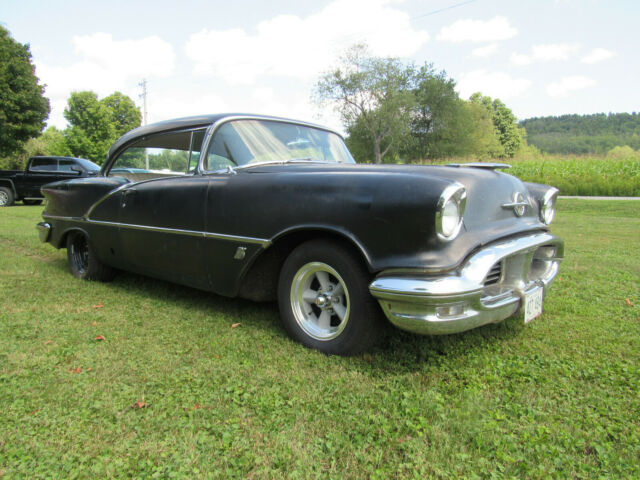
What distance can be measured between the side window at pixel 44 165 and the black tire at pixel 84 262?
37.4 feet

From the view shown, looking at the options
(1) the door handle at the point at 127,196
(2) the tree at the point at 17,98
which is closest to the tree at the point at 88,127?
(2) the tree at the point at 17,98

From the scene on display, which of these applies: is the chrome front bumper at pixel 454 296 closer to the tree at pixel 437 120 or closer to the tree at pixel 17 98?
the tree at pixel 17 98

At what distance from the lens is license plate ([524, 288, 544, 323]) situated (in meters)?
2.42

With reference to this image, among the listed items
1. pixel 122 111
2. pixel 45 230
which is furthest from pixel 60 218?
pixel 122 111

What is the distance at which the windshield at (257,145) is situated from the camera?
314cm

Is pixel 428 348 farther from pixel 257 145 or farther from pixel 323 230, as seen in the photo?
pixel 257 145

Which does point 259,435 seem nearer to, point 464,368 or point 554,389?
point 464,368

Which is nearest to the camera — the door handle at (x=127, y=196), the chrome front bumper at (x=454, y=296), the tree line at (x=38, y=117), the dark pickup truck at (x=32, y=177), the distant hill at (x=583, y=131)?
the chrome front bumper at (x=454, y=296)

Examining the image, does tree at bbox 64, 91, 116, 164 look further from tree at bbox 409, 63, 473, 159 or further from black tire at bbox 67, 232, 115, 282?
black tire at bbox 67, 232, 115, 282

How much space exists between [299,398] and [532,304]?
1433 millimetres

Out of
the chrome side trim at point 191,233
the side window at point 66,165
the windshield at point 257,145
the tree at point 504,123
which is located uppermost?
the tree at point 504,123

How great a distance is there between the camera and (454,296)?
2.02m

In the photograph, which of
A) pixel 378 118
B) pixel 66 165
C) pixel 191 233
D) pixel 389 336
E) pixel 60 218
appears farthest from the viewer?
pixel 378 118

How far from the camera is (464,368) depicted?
2346 mm
